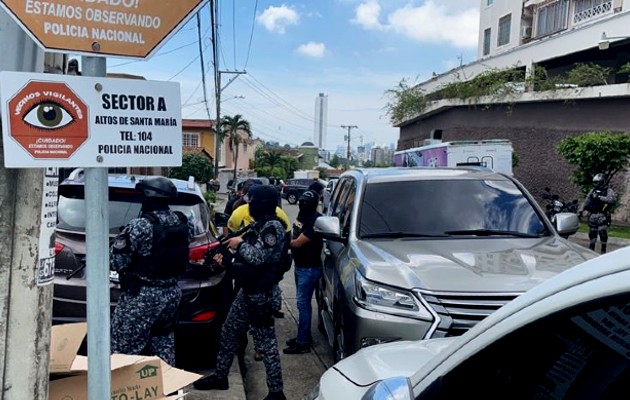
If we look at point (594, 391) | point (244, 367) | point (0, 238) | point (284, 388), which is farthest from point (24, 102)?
point (244, 367)

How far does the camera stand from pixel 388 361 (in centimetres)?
229

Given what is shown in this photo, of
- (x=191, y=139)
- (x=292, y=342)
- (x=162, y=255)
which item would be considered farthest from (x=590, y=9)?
(x=191, y=139)

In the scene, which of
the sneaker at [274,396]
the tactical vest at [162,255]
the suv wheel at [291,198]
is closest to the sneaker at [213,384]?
the sneaker at [274,396]

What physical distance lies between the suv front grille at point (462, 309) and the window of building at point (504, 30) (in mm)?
33827

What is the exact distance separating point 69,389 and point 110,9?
1697 mm

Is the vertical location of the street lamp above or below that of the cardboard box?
above

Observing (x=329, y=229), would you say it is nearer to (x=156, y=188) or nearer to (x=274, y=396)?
(x=274, y=396)

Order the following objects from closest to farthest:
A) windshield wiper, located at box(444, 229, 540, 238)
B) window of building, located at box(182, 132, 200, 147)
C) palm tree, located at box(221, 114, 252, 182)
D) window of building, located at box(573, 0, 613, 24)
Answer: windshield wiper, located at box(444, 229, 540, 238) → window of building, located at box(573, 0, 613, 24) → window of building, located at box(182, 132, 200, 147) → palm tree, located at box(221, 114, 252, 182)

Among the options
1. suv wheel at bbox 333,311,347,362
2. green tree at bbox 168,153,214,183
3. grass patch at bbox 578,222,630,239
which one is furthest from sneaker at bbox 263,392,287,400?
green tree at bbox 168,153,214,183

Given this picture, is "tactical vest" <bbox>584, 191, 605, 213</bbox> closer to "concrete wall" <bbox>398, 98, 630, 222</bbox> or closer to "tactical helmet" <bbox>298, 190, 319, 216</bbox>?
"concrete wall" <bbox>398, 98, 630, 222</bbox>

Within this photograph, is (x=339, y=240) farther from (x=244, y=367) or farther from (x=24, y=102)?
(x=24, y=102)

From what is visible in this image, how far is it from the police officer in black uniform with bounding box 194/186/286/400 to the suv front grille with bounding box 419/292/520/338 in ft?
4.31

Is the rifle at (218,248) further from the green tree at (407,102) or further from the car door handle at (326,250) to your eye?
the green tree at (407,102)

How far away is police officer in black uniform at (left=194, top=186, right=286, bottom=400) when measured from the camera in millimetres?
4188
